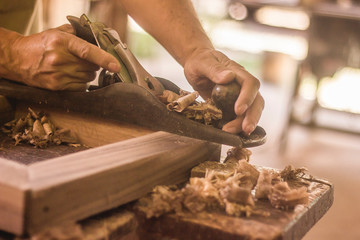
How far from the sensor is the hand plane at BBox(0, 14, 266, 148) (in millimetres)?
1158

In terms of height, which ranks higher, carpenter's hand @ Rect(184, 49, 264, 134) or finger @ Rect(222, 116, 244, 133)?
carpenter's hand @ Rect(184, 49, 264, 134)

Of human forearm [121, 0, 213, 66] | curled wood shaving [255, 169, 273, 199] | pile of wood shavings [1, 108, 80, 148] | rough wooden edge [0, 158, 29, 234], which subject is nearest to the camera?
rough wooden edge [0, 158, 29, 234]

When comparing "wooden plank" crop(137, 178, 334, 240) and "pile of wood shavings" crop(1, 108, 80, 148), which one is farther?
"pile of wood shavings" crop(1, 108, 80, 148)

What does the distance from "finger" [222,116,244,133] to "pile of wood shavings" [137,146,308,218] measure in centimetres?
25

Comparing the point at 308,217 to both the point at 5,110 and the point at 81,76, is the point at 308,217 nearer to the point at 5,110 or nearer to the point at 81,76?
the point at 81,76

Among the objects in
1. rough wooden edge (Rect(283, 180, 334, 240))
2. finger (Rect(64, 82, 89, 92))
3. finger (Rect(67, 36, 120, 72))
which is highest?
finger (Rect(67, 36, 120, 72))

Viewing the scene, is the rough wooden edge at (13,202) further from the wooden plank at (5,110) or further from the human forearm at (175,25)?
the human forearm at (175,25)

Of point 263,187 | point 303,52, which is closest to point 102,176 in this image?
point 263,187

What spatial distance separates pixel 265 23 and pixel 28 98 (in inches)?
138

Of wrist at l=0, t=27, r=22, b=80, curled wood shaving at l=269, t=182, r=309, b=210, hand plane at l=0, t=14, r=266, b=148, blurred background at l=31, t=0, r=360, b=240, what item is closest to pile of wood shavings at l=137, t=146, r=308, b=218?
curled wood shaving at l=269, t=182, r=309, b=210

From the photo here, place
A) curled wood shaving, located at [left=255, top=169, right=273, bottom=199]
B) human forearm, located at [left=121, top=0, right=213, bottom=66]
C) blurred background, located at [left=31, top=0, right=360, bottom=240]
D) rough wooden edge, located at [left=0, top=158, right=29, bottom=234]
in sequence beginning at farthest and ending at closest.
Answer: blurred background, located at [left=31, top=0, right=360, bottom=240] < human forearm, located at [left=121, top=0, right=213, bottom=66] < curled wood shaving, located at [left=255, top=169, right=273, bottom=199] < rough wooden edge, located at [left=0, top=158, right=29, bottom=234]

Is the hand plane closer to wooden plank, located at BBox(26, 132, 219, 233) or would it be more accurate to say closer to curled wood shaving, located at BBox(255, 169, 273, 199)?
wooden plank, located at BBox(26, 132, 219, 233)

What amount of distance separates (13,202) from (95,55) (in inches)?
24.0

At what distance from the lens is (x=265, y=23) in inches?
173
